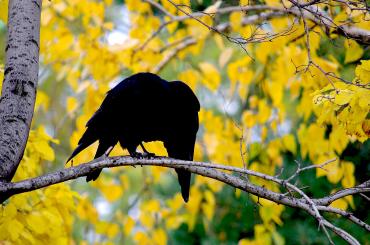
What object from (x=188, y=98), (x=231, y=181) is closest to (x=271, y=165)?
(x=188, y=98)

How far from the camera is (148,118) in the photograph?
11.6ft

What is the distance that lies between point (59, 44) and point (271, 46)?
1.76m

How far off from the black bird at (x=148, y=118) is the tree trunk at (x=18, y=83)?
84 cm

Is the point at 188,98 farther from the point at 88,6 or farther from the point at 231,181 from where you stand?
the point at 88,6

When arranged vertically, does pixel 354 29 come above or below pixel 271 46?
below

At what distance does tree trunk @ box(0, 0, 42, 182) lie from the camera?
240 cm

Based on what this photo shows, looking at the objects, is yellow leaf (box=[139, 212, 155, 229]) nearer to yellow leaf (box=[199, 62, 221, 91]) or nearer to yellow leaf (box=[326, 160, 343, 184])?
yellow leaf (box=[199, 62, 221, 91])

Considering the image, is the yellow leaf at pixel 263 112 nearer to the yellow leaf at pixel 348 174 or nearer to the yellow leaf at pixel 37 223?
the yellow leaf at pixel 348 174

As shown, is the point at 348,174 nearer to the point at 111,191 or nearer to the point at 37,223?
the point at 37,223

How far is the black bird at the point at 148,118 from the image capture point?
136 inches

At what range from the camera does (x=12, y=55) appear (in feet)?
8.34

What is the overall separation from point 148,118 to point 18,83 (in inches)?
45.3

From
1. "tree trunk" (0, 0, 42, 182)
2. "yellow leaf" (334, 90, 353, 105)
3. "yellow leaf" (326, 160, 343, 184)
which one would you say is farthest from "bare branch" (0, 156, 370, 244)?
"yellow leaf" (326, 160, 343, 184)

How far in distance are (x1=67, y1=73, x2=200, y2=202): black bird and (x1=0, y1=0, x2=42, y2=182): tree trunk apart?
0.84 metres
